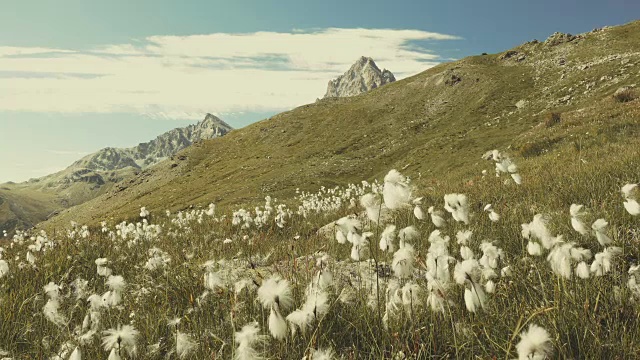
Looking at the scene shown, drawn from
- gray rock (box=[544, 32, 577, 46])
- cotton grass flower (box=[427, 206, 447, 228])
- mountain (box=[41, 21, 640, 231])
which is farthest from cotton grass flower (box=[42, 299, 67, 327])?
gray rock (box=[544, 32, 577, 46])

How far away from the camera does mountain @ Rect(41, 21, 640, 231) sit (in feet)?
94.1

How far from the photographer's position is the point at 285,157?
66125mm

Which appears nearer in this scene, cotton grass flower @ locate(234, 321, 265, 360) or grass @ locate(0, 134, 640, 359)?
cotton grass flower @ locate(234, 321, 265, 360)

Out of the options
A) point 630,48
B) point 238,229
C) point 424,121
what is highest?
point 630,48

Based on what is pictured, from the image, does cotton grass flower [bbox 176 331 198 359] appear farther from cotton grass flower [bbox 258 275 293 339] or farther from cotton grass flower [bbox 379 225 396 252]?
cotton grass flower [bbox 379 225 396 252]

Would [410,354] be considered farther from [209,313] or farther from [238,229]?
[238,229]

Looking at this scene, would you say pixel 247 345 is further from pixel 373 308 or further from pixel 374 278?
pixel 374 278

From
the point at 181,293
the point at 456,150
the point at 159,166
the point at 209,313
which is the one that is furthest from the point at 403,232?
the point at 159,166

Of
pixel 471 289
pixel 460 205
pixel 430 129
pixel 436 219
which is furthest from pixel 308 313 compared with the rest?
pixel 430 129

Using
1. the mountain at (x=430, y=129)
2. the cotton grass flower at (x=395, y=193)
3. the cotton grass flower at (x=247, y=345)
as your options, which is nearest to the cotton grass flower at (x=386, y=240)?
the cotton grass flower at (x=395, y=193)

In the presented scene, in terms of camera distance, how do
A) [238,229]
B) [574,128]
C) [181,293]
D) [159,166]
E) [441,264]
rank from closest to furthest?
1. [441,264]
2. [181,293]
3. [238,229]
4. [574,128]
5. [159,166]

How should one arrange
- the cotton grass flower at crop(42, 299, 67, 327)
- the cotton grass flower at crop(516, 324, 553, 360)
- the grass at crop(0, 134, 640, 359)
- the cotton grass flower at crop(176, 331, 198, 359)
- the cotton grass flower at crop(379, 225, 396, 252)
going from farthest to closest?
1. the cotton grass flower at crop(42, 299, 67, 327)
2. the cotton grass flower at crop(379, 225, 396, 252)
3. the cotton grass flower at crop(176, 331, 198, 359)
4. the grass at crop(0, 134, 640, 359)
5. the cotton grass flower at crop(516, 324, 553, 360)

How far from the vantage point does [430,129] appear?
55.9 meters

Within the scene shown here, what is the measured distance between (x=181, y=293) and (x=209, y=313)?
1.14 meters
